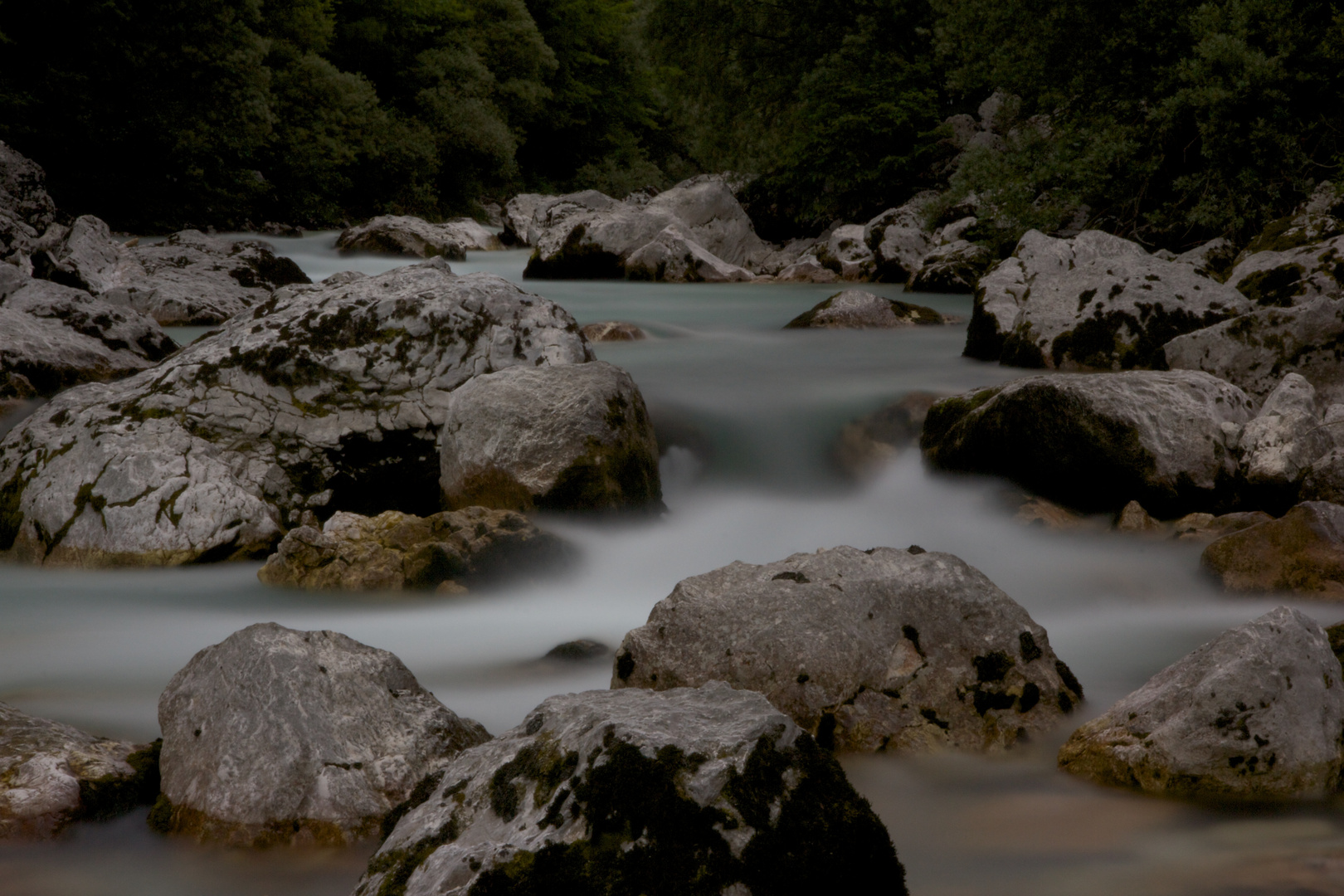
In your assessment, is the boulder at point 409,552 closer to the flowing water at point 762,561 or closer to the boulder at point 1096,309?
the flowing water at point 762,561

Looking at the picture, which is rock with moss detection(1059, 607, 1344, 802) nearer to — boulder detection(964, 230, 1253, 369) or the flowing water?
the flowing water

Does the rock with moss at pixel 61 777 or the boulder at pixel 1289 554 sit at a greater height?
the boulder at pixel 1289 554

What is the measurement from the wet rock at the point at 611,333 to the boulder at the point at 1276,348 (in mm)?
5298

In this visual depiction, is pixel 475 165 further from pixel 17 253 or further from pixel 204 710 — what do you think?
pixel 204 710

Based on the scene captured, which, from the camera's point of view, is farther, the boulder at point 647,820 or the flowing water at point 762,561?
the flowing water at point 762,561

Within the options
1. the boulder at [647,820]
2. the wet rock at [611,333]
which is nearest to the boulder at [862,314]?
the wet rock at [611,333]

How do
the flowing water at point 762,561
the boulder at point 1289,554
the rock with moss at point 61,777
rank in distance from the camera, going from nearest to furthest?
1. the flowing water at point 762,561
2. the rock with moss at point 61,777
3. the boulder at point 1289,554

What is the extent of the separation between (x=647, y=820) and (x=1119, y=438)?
417cm

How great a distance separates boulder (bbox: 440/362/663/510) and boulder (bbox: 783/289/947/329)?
5.86 metres

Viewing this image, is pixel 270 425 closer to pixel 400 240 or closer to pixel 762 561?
pixel 762 561

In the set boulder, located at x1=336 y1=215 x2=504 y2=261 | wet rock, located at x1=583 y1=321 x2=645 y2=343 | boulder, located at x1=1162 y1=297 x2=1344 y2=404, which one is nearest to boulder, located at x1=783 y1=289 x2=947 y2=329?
wet rock, located at x1=583 y1=321 x2=645 y2=343

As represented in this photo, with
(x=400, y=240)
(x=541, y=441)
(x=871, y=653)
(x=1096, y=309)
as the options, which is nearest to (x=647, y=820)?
(x=871, y=653)

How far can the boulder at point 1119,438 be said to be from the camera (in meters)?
5.30

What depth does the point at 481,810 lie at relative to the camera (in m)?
2.01
